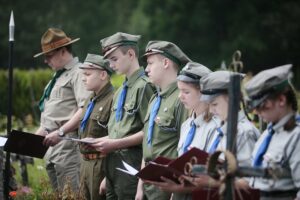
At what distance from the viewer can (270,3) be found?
48375mm

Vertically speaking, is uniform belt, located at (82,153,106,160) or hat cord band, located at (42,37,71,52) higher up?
hat cord band, located at (42,37,71,52)

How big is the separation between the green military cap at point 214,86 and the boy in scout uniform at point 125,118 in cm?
182

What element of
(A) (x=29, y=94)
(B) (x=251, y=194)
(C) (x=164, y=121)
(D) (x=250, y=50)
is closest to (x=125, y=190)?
(C) (x=164, y=121)

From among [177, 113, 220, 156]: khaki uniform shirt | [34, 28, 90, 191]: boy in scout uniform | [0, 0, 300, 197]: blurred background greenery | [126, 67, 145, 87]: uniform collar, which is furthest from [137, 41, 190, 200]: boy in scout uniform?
[0, 0, 300, 197]: blurred background greenery

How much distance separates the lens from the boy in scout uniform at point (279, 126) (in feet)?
18.7

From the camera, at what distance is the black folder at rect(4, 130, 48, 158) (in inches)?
348

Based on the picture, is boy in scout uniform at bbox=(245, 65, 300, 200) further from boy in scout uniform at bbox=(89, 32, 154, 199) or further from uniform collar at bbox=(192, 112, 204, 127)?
boy in scout uniform at bbox=(89, 32, 154, 199)

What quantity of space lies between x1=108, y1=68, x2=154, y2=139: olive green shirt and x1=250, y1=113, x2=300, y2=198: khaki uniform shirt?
2.61 m

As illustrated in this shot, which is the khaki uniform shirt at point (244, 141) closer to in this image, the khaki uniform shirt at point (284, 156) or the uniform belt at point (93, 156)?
the khaki uniform shirt at point (284, 156)

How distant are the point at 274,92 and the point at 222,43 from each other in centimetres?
4157

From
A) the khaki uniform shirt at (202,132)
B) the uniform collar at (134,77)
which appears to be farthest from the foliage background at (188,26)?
the khaki uniform shirt at (202,132)

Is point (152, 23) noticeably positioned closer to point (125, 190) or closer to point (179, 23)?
point (179, 23)

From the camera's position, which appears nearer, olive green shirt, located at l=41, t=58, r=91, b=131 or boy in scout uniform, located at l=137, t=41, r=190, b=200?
boy in scout uniform, located at l=137, t=41, r=190, b=200

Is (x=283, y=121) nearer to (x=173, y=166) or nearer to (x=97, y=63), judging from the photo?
(x=173, y=166)
